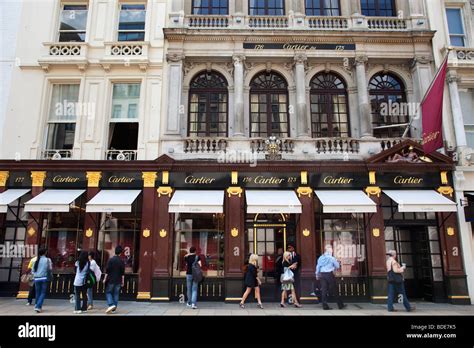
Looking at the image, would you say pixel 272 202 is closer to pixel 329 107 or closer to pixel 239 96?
pixel 239 96

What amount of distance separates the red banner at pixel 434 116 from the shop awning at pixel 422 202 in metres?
1.85

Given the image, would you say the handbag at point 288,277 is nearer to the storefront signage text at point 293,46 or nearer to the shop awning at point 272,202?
the shop awning at point 272,202

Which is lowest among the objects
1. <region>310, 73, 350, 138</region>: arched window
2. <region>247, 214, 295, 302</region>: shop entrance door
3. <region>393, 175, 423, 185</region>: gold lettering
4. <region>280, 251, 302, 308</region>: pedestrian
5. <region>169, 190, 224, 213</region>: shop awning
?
<region>280, 251, 302, 308</region>: pedestrian

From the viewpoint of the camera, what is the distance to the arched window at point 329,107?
15.3m

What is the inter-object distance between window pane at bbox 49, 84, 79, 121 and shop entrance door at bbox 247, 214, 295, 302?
913cm

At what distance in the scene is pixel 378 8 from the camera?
54.2ft

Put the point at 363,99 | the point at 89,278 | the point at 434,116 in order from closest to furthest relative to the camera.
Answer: the point at 89,278 < the point at 434,116 < the point at 363,99

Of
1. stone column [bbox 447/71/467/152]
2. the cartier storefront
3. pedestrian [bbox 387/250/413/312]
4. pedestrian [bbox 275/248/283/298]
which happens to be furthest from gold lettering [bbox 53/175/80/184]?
stone column [bbox 447/71/467/152]

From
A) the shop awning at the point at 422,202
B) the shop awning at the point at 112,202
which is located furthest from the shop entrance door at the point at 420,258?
the shop awning at the point at 112,202

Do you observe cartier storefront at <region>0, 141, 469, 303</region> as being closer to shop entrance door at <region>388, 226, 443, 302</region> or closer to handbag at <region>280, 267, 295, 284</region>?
shop entrance door at <region>388, 226, 443, 302</region>

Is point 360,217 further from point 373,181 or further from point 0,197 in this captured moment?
point 0,197

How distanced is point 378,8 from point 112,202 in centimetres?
1470

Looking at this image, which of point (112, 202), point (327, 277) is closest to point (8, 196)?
point (112, 202)

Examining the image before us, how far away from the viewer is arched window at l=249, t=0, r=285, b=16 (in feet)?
53.8
